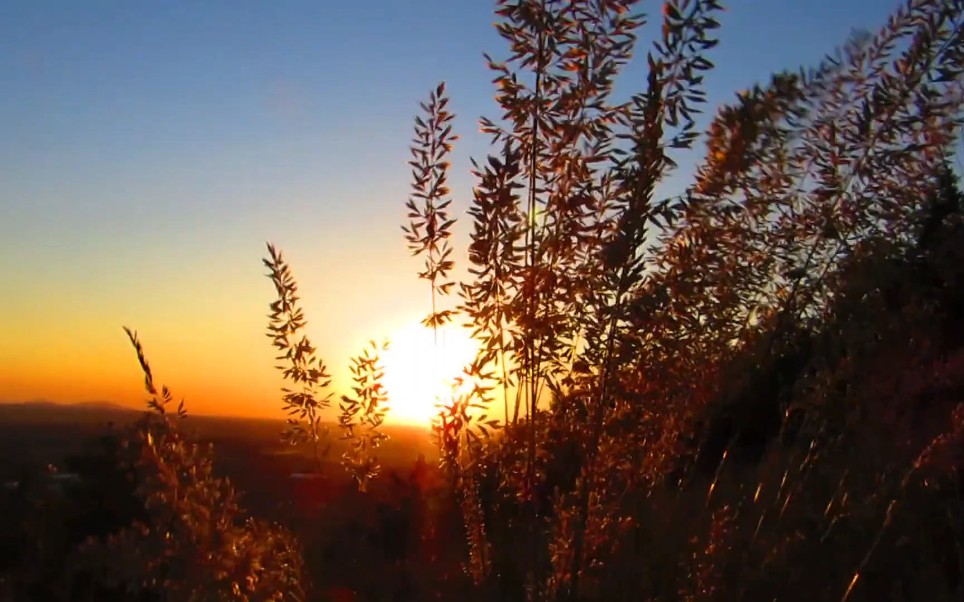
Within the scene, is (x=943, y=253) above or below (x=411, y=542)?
above

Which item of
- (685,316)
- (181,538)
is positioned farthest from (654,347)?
(181,538)

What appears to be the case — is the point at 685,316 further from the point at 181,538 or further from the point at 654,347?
the point at 181,538

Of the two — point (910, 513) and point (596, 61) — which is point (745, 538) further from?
point (596, 61)

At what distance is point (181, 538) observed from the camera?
9.12 feet

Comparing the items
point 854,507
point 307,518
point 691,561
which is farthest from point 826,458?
point 307,518

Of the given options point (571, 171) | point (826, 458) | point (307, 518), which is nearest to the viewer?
point (571, 171)

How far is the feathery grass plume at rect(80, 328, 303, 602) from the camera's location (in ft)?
8.99

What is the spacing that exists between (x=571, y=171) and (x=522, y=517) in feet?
4.11

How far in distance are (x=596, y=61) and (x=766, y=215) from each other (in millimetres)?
958

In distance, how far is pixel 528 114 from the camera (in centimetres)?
303

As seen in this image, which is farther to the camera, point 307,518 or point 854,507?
point 307,518

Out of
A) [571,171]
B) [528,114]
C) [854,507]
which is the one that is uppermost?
[528,114]

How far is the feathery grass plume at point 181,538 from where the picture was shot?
8.99 ft

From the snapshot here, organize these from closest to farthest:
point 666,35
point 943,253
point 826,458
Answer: point 666,35
point 826,458
point 943,253
